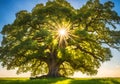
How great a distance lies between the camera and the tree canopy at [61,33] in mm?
41256

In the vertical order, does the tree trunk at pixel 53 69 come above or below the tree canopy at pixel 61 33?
below

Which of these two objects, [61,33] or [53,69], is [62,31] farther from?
[53,69]

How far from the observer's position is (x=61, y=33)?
4338 cm

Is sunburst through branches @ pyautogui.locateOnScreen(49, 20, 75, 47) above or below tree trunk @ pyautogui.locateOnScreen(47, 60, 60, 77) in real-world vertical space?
above

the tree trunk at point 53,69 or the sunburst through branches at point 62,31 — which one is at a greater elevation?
the sunburst through branches at point 62,31

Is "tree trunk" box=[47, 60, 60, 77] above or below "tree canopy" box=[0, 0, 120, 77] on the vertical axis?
below

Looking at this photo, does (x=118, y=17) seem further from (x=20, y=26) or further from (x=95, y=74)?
(x=20, y=26)

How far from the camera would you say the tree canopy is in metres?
41.3

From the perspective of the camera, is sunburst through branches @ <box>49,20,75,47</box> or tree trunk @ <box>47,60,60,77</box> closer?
sunburst through branches @ <box>49,20,75,47</box>

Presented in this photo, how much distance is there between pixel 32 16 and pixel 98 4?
35.7 feet

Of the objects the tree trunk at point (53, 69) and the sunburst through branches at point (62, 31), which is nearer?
the sunburst through branches at point (62, 31)

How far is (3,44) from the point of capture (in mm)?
44125

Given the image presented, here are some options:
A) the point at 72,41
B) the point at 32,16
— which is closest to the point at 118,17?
the point at 72,41

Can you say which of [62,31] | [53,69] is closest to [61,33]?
[62,31]
